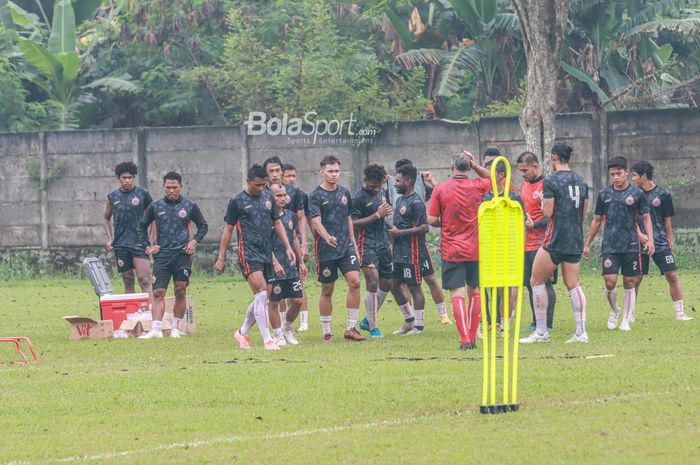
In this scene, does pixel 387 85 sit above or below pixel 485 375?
above

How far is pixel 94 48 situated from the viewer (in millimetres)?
33906

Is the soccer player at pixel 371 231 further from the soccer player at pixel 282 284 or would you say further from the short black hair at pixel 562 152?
the short black hair at pixel 562 152

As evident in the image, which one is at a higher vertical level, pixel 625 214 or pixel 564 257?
pixel 625 214

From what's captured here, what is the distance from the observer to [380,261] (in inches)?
646

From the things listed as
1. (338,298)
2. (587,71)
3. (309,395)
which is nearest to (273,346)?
(309,395)

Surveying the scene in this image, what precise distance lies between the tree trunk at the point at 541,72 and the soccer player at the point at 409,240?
10365 millimetres

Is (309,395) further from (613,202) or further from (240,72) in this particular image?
(240,72)

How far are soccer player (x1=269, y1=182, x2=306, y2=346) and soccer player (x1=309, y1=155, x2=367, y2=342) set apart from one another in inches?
12.6

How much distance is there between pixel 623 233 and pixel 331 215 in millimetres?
3467

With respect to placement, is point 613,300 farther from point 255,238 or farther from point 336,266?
point 255,238

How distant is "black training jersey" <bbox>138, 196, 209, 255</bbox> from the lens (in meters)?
16.8

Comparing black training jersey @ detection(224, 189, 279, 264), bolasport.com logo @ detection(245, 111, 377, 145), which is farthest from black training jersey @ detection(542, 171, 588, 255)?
bolasport.com logo @ detection(245, 111, 377, 145)

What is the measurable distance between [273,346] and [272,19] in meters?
18.8

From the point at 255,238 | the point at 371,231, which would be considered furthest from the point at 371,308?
the point at 255,238
